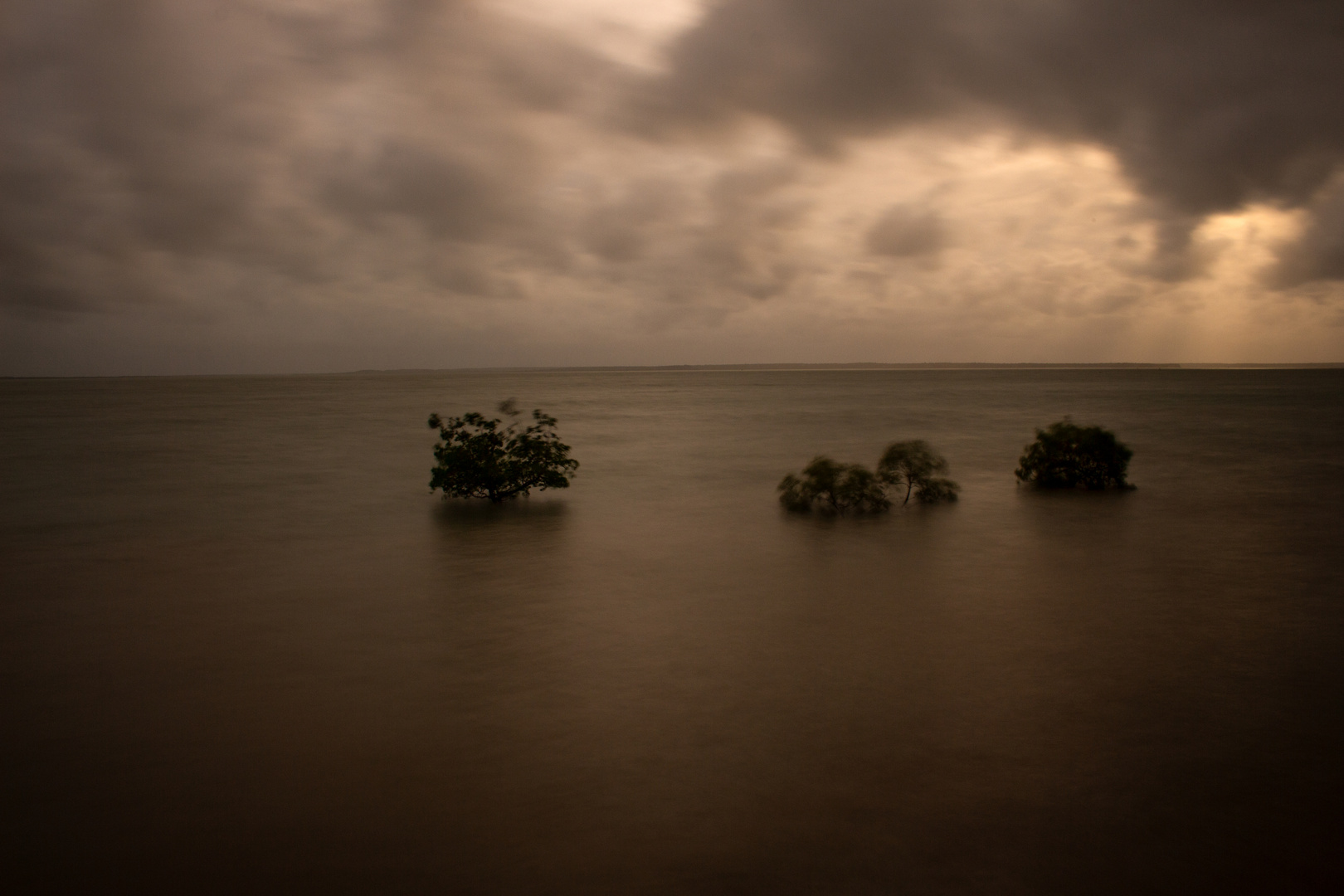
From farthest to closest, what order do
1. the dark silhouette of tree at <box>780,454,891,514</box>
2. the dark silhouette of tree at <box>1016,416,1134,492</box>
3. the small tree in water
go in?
the dark silhouette of tree at <box>1016,416,1134,492</box> → the small tree in water → the dark silhouette of tree at <box>780,454,891,514</box>

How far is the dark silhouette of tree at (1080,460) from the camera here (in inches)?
685

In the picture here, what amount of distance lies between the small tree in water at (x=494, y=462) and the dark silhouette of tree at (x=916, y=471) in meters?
5.69

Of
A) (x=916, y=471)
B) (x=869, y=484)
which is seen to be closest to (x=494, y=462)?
(x=869, y=484)

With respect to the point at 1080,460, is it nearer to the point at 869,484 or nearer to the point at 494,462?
the point at 869,484

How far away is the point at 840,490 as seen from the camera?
14.9 m

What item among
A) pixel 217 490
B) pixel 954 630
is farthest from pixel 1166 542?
pixel 217 490

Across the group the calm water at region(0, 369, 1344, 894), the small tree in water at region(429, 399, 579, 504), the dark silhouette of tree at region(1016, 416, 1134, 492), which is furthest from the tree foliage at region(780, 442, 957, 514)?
the small tree in water at region(429, 399, 579, 504)

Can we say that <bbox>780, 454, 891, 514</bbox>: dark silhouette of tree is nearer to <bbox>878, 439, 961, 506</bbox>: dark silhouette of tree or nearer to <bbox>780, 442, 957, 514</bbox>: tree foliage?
<bbox>780, 442, 957, 514</bbox>: tree foliage

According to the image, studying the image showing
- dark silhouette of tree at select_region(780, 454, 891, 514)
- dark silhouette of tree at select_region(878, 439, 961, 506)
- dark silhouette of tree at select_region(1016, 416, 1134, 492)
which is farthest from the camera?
dark silhouette of tree at select_region(1016, 416, 1134, 492)

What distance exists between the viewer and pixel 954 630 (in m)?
8.23

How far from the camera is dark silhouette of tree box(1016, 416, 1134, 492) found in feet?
57.1

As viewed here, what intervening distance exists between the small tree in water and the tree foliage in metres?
4.32

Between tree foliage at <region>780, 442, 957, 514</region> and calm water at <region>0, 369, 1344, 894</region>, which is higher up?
tree foliage at <region>780, 442, 957, 514</region>

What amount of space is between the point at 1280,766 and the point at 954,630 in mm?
3057
